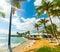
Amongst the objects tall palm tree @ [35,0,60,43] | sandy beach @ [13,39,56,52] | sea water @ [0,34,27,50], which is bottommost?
sandy beach @ [13,39,56,52]

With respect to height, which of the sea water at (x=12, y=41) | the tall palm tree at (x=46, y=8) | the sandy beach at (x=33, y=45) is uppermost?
the tall palm tree at (x=46, y=8)

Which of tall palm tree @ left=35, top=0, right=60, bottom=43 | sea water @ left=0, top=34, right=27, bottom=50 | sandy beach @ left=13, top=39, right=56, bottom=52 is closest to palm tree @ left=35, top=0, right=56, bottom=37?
tall palm tree @ left=35, top=0, right=60, bottom=43

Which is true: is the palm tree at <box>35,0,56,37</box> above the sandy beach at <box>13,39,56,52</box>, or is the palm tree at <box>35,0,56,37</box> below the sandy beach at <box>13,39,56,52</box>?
above

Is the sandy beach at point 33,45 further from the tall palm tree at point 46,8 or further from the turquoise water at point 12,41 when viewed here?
the tall palm tree at point 46,8

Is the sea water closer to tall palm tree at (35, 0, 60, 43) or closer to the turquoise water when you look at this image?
the turquoise water

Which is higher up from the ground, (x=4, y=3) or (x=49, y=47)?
(x=4, y=3)

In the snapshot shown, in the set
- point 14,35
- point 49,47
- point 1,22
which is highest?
point 1,22

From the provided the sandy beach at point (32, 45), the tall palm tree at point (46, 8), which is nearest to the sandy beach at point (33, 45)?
the sandy beach at point (32, 45)

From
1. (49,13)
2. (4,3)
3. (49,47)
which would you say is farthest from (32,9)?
(49,47)

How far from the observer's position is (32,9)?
2.95m

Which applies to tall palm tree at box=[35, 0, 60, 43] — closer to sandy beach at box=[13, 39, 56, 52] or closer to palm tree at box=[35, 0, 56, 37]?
palm tree at box=[35, 0, 56, 37]

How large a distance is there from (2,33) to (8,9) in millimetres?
408

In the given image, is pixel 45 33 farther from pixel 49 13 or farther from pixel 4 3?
A: pixel 4 3

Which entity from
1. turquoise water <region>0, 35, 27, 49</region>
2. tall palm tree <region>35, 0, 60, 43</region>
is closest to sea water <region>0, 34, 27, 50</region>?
turquoise water <region>0, 35, 27, 49</region>
